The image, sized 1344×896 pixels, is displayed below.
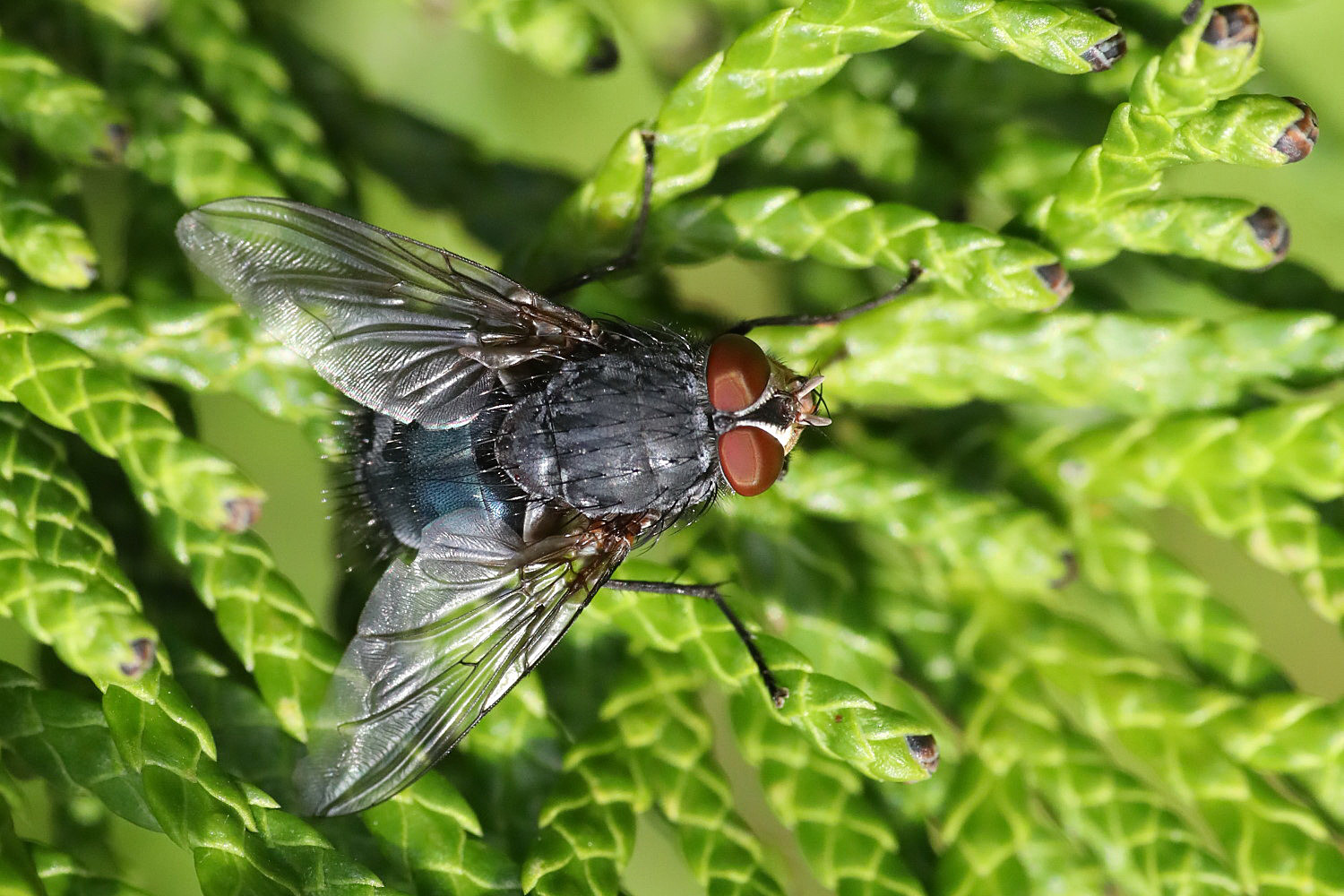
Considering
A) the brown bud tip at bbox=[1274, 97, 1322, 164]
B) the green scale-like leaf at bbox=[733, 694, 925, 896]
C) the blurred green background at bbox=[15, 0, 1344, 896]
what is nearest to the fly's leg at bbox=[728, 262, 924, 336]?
the blurred green background at bbox=[15, 0, 1344, 896]

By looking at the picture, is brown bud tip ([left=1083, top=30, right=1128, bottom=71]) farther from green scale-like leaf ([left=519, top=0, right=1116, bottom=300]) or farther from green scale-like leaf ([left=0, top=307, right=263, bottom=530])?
green scale-like leaf ([left=0, top=307, right=263, bottom=530])

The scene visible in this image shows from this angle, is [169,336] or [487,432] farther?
[487,432]

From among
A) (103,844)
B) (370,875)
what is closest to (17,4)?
(103,844)

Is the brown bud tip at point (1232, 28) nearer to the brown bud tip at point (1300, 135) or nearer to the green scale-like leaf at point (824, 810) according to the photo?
the brown bud tip at point (1300, 135)

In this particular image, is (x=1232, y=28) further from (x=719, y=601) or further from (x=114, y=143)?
(x=114, y=143)

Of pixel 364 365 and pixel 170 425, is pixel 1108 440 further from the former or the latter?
pixel 170 425

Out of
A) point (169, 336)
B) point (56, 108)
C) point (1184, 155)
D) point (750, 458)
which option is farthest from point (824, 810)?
point (56, 108)

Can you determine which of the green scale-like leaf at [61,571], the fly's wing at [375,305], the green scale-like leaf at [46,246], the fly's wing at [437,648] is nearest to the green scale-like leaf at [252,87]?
the fly's wing at [375,305]
